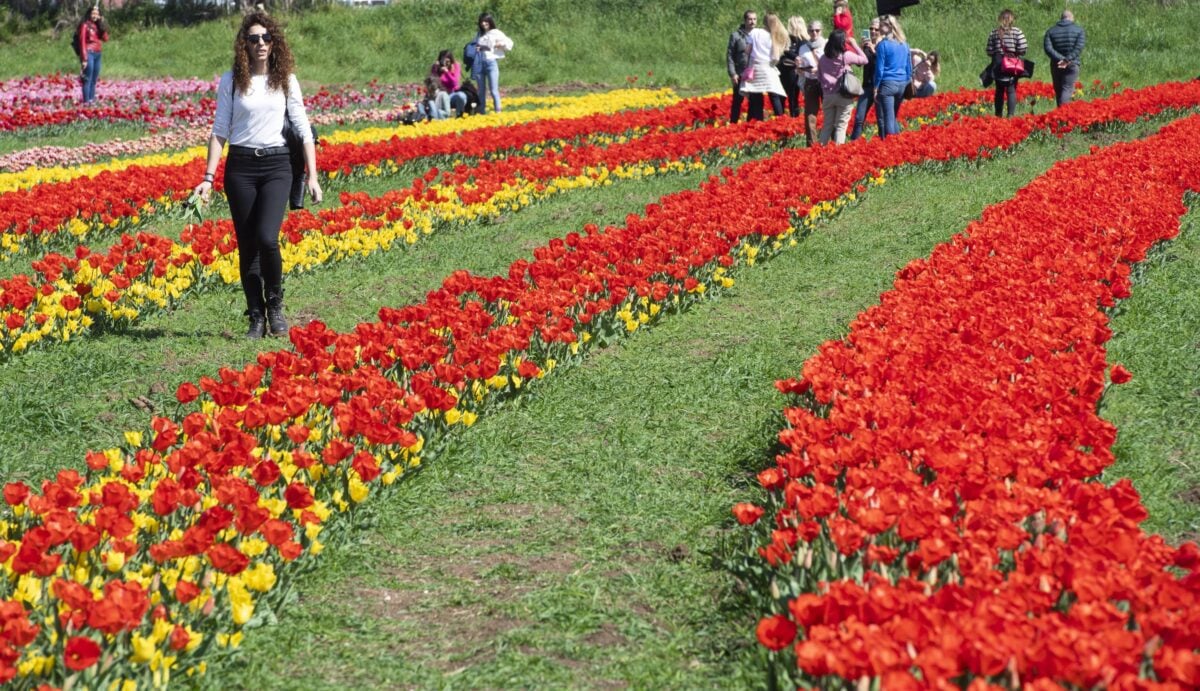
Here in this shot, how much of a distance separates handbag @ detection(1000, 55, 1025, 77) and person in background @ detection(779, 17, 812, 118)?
288 cm

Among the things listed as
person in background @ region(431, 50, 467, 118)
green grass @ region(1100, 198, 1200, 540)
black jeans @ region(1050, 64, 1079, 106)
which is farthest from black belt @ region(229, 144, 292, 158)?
person in background @ region(431, 50, 467, 118)

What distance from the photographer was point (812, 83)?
15.6 m

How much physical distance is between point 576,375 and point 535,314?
520mm

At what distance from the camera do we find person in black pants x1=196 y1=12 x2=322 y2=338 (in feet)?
24.4

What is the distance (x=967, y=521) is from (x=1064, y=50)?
52.7ft

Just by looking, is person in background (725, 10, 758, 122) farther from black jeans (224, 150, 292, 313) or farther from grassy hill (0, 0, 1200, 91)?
grassy hill (0, 0, 1200, 91)

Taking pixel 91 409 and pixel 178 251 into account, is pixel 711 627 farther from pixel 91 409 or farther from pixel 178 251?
pixel 178 251

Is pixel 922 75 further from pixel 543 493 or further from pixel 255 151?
pixel 543 493

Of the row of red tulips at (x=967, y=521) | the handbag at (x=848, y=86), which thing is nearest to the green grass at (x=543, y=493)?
the row of red tulips at (x=967, y=521)

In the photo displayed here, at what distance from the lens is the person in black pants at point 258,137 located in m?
7.45

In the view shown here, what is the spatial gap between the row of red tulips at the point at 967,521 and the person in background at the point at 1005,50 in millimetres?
12173

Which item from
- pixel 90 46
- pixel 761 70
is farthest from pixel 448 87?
pixel 761 70

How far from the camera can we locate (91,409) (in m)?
6.73

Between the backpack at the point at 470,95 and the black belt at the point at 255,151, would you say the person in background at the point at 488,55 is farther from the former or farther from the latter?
the black belt at the point at 255,151
